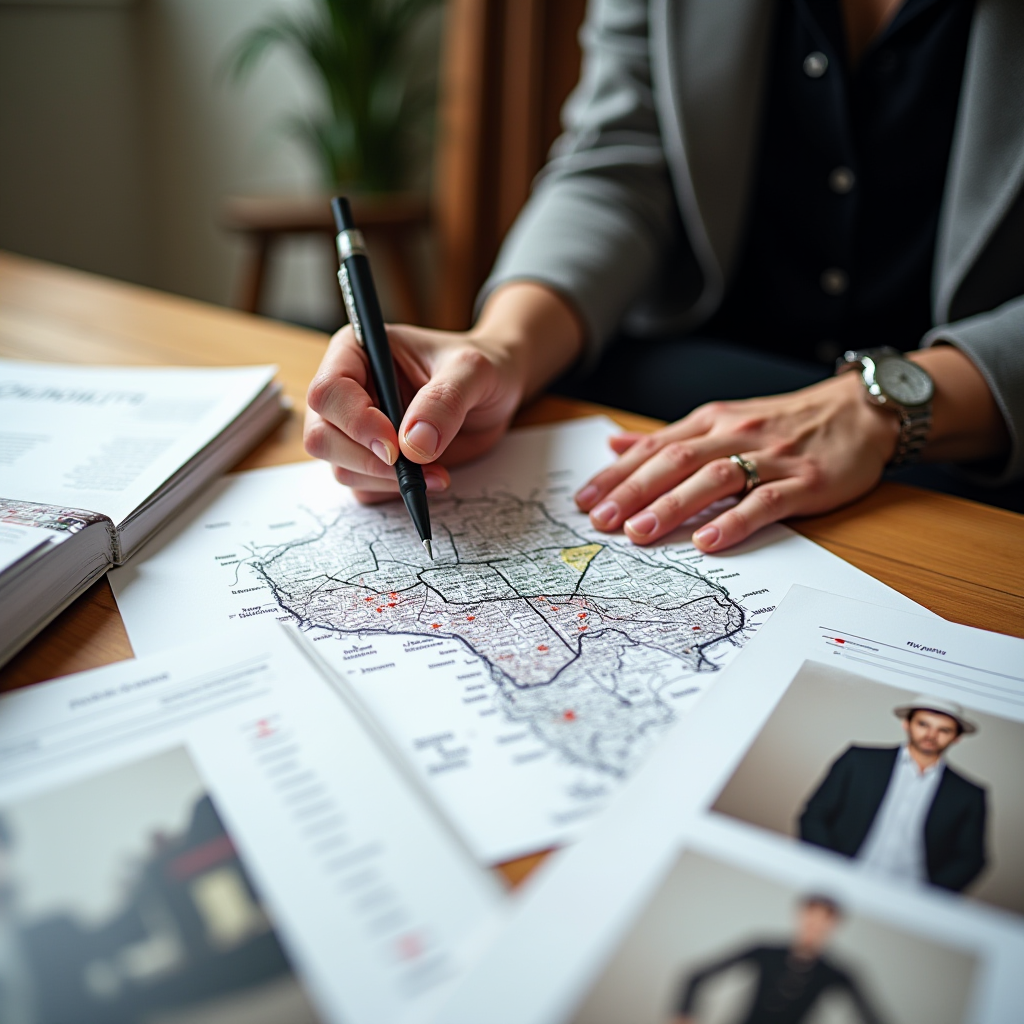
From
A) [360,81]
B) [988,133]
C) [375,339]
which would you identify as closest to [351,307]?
[375,339]

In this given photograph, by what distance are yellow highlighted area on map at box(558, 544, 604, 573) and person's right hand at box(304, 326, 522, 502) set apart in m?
0.11

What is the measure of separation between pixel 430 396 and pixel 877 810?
14.5 inches

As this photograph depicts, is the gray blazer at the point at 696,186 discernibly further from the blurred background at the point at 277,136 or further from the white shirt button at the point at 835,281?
the blurred background at the point at 277,136

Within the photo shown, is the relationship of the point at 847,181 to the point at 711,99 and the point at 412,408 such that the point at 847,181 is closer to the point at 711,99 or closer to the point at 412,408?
the point at 711,99

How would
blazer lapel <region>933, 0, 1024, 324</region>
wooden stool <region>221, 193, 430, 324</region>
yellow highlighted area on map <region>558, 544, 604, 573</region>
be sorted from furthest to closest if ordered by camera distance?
wooden stool <region>221, 193, 430, 324</region> → blazer lapel <region>933, 0, 1024, 324</region> → yellow highlighted area on map <region>558, 544, 604, 573</region>

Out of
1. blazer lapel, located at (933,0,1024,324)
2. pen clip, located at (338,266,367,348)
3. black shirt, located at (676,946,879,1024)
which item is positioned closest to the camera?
black shirt, located at (676,946,879,1024)

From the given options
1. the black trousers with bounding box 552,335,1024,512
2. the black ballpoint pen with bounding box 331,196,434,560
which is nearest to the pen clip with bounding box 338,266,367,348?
the black ballpoint pen with bounding box 331,196,434,560

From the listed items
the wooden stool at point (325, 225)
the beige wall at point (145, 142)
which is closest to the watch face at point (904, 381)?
the wooden stool at point (325, 225)

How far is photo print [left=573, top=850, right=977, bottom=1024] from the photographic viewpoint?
0.27 m

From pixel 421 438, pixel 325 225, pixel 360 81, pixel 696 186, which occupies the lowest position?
pixel 325 225

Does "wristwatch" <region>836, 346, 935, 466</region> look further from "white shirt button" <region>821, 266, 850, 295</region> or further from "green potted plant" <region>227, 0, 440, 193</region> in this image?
"green potted plant" <region>227, 0, 440, 193</region>

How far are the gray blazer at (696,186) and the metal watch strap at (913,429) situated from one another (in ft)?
0.20

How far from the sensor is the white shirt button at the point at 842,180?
2.98 feet

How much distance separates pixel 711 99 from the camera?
35.5 inches
